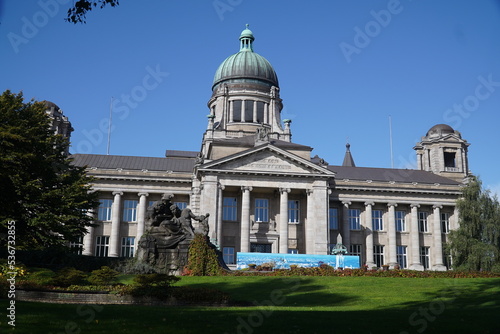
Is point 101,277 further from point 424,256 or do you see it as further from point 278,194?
point 424,256

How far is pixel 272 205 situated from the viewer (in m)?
62.0

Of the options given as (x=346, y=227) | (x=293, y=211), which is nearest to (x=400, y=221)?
(x=346, y=227)

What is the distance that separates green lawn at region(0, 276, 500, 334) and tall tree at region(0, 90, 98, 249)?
Result: 16516 millimetres

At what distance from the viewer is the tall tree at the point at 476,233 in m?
59.8

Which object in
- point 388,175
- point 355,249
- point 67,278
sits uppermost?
point 388,175

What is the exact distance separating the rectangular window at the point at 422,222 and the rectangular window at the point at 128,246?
33.8 meters

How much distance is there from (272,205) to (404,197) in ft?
54.9

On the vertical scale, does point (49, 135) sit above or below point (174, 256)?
above

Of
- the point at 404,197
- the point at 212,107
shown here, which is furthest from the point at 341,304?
the point at 212,107

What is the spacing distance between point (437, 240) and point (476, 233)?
5.40 metres

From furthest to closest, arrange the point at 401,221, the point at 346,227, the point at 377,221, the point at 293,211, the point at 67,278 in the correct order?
the point at 401,221, the point at 377,221, the point at 346,227, the point at 293,211, the point at 67,278

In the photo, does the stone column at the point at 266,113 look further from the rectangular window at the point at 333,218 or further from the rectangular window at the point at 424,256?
the rectangular window at the point at 424,256

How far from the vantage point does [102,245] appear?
209 ft

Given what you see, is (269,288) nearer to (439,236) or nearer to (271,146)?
(271,146)
